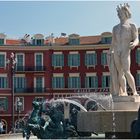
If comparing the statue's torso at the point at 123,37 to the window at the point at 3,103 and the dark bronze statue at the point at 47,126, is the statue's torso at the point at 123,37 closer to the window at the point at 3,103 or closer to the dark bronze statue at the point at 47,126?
the dark bronze statue at the point at 47,126

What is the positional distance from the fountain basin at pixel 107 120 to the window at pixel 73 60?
137ft

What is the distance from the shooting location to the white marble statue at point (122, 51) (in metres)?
15.6

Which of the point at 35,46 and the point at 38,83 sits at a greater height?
the point at 35,46

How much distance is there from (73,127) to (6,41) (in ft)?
141

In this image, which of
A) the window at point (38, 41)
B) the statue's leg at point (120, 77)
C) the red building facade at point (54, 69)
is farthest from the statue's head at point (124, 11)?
the window at point (38, 41)

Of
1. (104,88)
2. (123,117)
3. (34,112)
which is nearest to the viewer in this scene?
(123,117)

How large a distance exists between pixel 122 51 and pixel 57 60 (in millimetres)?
40845

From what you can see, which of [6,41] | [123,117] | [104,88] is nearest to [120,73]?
[123,117]

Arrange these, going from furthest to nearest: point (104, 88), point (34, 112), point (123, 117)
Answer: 1. point (104, 88)
2. point (34, 112)
3. point (123, 117)

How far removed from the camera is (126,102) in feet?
49.5

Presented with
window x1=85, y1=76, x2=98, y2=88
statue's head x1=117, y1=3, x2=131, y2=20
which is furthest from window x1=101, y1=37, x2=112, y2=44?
statue's head x1=117, y1=3, x2=131, y2=20

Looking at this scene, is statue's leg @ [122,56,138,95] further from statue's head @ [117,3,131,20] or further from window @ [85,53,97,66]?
window @ [85,53,97,66]

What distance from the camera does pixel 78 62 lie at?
2222 inches

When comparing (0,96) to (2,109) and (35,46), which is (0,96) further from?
(35,46)
